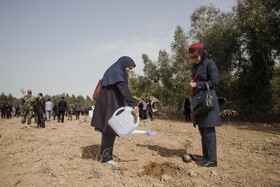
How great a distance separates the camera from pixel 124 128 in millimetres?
4547

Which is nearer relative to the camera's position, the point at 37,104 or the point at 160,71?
the point at 37,104

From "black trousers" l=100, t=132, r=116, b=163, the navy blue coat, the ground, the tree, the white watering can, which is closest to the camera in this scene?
Answer: the ground

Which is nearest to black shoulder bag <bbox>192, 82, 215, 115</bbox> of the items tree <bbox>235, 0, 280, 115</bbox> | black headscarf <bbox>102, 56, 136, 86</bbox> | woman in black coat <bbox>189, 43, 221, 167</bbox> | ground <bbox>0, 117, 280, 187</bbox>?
woman in black coat <bbox>189, 43, 221, 167</bbox>

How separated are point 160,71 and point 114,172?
40424mm

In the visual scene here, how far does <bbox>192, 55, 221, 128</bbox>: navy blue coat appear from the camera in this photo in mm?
4645

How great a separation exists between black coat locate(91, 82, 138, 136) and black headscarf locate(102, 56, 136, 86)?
90 millimetres

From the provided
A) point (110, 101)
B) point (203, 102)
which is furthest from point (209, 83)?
point (110, 101)

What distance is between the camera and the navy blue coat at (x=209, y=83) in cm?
464

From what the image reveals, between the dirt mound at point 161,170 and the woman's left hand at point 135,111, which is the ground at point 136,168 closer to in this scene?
the dirt mound at point 161,170

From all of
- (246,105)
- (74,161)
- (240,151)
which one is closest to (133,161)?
(74,161)

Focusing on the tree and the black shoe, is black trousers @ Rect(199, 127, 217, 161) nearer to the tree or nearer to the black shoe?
the black shoe

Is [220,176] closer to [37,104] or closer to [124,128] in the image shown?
[124,128]

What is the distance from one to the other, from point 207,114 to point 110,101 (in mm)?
1658

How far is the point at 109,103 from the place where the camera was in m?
4.75
